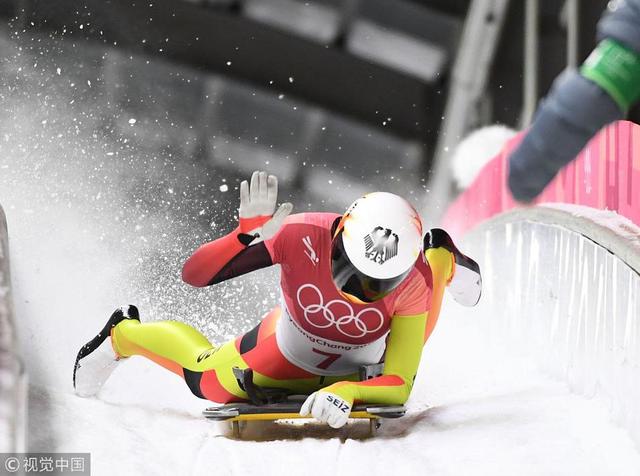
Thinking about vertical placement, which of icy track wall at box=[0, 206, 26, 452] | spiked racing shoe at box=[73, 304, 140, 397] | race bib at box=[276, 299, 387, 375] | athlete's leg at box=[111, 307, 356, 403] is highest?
icy track wall at box=[0, 206, 26, 452]

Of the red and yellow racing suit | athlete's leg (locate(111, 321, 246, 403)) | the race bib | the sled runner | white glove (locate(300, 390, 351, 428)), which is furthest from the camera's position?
athlete's leg (locate(111, 321, 246, 403))

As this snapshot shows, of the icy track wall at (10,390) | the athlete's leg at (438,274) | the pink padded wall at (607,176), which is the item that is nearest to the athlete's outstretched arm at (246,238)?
the athlete's leg at (438,274)

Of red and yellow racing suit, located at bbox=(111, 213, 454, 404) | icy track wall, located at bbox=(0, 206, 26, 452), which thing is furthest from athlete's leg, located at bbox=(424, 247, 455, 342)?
icy track wall, located at bbox=(0, 206, 26, 452)

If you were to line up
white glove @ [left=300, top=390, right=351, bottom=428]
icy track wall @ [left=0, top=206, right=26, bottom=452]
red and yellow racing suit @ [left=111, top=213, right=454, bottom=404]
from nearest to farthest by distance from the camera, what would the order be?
icy track wall @ [left=0, top=206, right=26, bottom=452]
white glove @ [left=300, top=390, right=351, bottom=428]
red and yellow racing suit @ [left=111, top=213, right=454, bottom=404]

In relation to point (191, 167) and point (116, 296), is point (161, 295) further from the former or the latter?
point (191, 167)

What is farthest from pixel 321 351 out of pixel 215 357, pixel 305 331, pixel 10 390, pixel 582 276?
pixel 10 390

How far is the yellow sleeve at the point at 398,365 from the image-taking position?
9.98ft

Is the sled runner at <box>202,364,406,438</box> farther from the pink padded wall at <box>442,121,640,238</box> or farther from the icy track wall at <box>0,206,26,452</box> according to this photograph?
the icy track wall at <box>0,206,26,452</box>

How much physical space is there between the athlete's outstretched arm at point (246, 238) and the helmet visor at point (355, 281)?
321mm

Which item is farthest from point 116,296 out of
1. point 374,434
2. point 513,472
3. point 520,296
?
point 513,472

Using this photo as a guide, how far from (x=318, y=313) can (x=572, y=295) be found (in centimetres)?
100

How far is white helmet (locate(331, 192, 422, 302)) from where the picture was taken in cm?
289

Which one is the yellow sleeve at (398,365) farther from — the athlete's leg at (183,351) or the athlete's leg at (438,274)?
the athlete's leg at (183,351)

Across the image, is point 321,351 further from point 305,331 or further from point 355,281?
point 355,281
